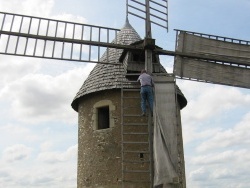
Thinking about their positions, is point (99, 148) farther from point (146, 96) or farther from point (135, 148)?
point (146, 96)

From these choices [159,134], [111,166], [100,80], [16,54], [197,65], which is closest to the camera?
[159,134]

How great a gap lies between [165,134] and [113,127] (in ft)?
9.65

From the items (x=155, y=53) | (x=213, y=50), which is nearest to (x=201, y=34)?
(x=213, y=50)

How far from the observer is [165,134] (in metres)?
9.68

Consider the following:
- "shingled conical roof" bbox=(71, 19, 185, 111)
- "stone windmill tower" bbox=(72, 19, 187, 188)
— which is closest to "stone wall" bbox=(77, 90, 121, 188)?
"stone windmill tower" bbox=(72, 19, 187, 188)

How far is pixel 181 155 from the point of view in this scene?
12969 millimetres

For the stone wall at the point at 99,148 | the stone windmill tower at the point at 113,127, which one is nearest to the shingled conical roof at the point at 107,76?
the stone windmill tower at the point at 113,127

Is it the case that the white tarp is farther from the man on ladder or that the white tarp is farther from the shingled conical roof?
the shingled conical roof

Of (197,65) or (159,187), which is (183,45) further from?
(159,187)

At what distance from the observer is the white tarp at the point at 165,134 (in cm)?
934

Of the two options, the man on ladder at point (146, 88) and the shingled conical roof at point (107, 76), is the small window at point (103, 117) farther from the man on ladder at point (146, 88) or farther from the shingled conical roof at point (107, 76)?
the man on ladder at point (146, 88)

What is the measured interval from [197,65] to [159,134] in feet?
8.41

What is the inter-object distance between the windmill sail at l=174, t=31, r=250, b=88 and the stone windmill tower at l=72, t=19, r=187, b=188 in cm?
91

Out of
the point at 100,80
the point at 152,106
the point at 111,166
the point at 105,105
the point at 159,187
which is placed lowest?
the point at 159,187
